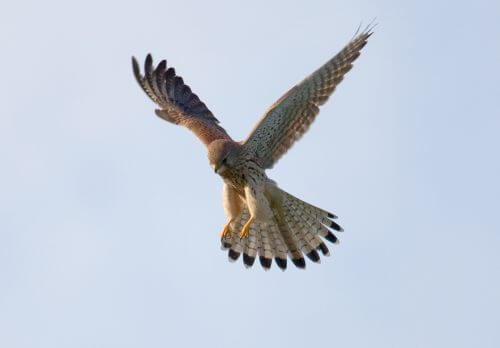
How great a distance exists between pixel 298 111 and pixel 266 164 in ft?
2.82

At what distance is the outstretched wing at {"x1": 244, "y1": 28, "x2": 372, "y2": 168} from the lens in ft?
44.1

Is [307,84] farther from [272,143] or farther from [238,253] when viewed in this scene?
[238,253]

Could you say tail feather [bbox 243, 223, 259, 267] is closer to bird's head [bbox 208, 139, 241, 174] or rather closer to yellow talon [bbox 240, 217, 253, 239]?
yellow talon [bbox 240, 217, 253, 239]

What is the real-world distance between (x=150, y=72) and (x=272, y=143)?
10.6 ft

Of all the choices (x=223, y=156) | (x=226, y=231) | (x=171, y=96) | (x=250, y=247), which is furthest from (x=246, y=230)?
(x=171, y=96)

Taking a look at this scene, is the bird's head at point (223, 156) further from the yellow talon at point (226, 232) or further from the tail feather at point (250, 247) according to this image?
the tail feather at point (250, 247)

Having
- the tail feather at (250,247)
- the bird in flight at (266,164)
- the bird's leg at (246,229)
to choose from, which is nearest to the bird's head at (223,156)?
the bird in flight at (266,164)

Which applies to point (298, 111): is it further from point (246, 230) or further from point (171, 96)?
point (171, 96)

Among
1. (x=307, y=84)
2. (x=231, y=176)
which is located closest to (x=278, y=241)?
(x=231, y=176)

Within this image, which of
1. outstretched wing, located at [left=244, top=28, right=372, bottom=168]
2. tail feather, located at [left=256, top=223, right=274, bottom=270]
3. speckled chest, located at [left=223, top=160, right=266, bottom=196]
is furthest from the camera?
tail feather, located at [left=256, top=223, right=274, bottom=270]

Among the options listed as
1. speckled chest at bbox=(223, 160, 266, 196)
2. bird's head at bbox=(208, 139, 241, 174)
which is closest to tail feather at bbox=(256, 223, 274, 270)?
speckled chest at bbox=(223, 160, 266, 196)

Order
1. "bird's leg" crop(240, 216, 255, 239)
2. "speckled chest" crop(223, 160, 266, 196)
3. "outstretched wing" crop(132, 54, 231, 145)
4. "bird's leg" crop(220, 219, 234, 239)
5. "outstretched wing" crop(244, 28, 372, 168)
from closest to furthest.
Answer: "outstretched wing" crop(244, 28, 372, 168) < "speckled chest" crop(223, 160, 266, 196) < "bird's leg" crop(240, 216, 255, 239) < "bird's leg" crop(220, 219, 234, 239) < "outstretched wing" crop(132, 54, 231, 145)

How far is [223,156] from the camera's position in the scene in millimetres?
13664

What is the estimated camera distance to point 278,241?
14875 mm
